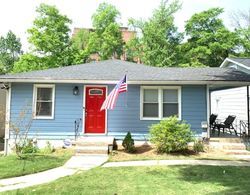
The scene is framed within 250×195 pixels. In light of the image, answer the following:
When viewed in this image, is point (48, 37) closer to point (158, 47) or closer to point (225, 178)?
point (158, 47)

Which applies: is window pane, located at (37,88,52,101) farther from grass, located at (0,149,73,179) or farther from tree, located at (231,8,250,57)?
tree, located at (231,8,250,57)

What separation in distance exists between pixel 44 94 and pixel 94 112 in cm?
225

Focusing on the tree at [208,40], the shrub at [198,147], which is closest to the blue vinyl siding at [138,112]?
the shrub at [198,147]

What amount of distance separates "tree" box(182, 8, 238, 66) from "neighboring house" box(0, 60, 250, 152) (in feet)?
64.8

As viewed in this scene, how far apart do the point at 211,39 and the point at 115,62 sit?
20023 millimetres

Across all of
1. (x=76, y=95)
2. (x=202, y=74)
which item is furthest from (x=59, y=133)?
(x=202, y=74)

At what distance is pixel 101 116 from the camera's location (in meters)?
12.0

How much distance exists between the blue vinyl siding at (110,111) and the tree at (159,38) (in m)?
19.5

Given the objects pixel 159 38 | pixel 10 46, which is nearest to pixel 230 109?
pixel 159 38

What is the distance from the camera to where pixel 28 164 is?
8312 mm

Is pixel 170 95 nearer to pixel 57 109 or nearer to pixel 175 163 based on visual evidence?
pixel 175 163

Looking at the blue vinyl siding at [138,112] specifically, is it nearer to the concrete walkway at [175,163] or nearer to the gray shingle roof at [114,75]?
the gray shingle roof at [114,75]

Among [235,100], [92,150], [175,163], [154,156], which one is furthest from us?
[235,100]

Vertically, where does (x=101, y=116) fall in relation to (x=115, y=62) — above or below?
below
